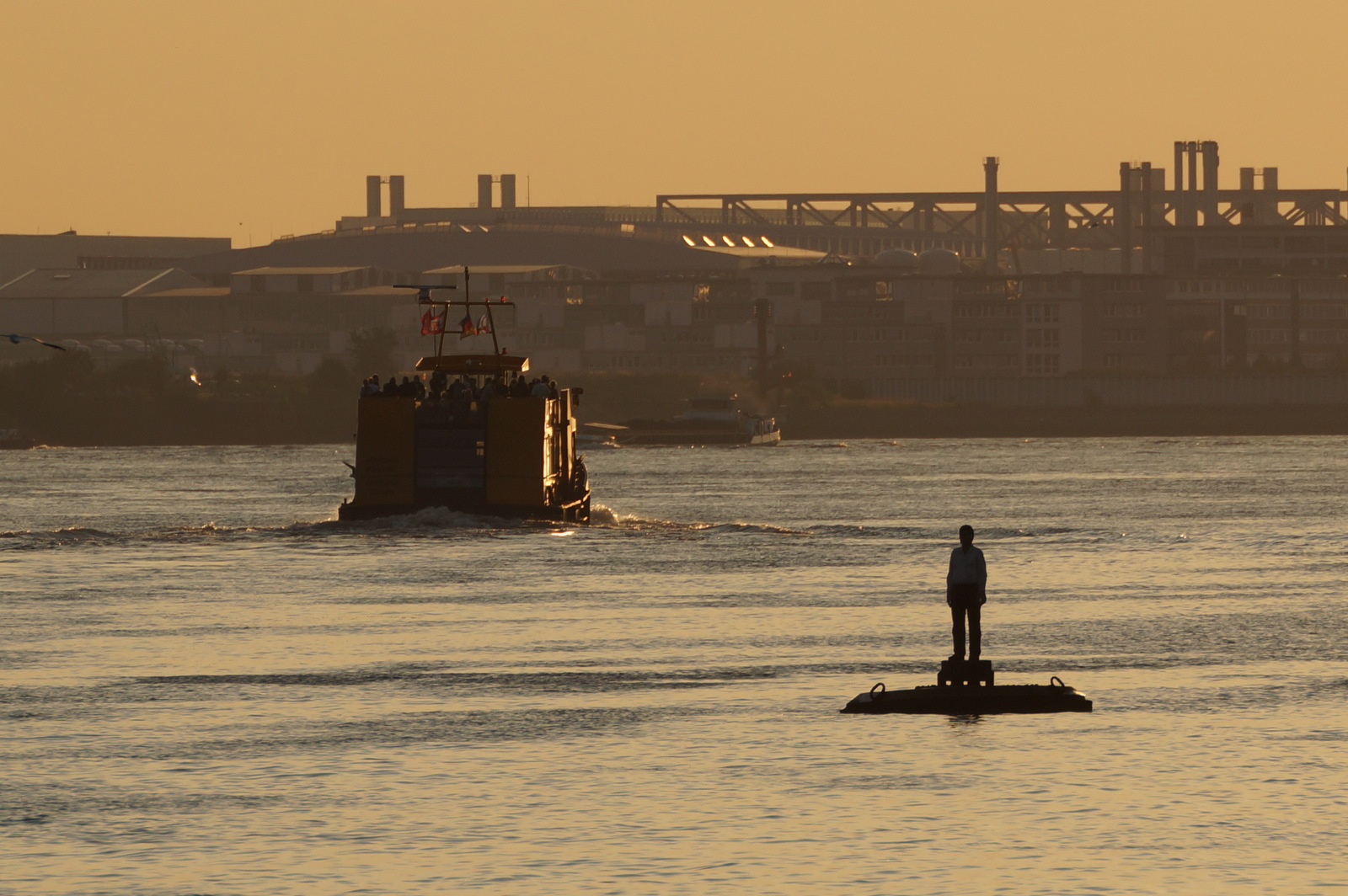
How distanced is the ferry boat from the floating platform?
38.5m

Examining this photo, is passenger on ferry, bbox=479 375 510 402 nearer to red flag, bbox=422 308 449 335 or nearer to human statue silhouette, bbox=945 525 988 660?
red flag, bbox=422 308 449 335

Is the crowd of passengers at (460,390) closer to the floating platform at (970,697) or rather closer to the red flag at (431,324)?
the red flag at (431,324)

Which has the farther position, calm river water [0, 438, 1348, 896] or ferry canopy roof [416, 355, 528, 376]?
ferry canopy roof [416, 355, 528, 376]

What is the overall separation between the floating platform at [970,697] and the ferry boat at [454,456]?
126ft

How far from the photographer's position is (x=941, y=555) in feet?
230

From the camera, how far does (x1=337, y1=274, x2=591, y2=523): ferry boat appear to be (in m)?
73.9

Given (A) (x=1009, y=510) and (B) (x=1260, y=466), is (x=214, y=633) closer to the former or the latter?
(A) (x=1009, y=510)

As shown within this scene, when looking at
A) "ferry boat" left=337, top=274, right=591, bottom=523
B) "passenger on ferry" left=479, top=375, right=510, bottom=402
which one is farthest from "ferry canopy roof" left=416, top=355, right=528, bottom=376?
"passenger on ferry" left=479, top=375, right=510, bottom=402

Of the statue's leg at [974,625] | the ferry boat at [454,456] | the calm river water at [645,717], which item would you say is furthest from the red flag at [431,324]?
the statue's leg at [974,625]

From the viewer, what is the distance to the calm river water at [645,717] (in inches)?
1051

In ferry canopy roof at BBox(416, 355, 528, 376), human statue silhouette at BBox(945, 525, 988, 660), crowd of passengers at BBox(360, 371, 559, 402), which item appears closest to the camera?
human statue silhouette at BBox(945, 525, 988, 660)

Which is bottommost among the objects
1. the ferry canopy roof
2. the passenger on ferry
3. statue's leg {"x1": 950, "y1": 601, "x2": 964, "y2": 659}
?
statue's leg {"x1": 950, "y1": 601, "x2": 964, "y2": 659}

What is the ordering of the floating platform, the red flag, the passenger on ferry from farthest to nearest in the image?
the red flag
the passenger on ferry
the floating platform

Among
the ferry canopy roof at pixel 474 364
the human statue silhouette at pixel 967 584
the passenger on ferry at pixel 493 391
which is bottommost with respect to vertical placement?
the human statue silhouette at pixel 967 584
